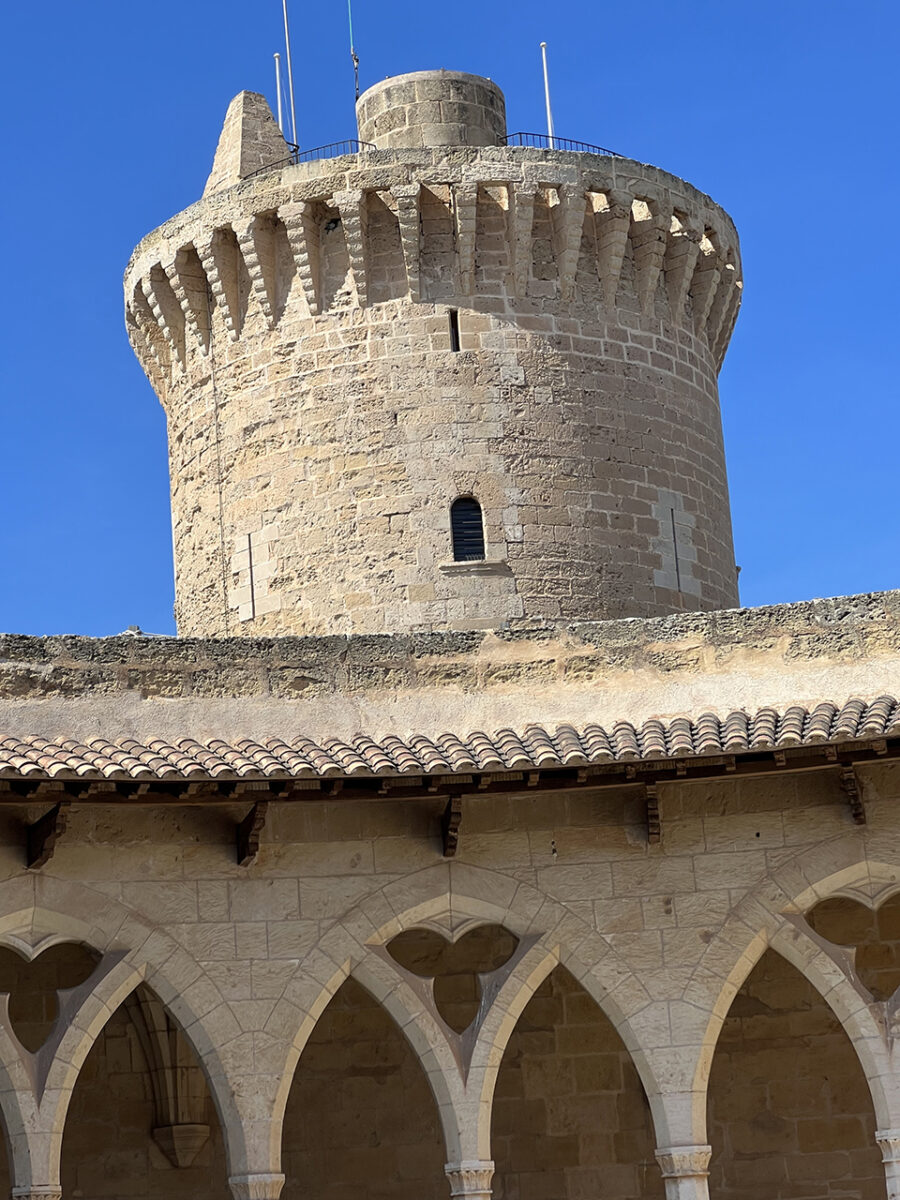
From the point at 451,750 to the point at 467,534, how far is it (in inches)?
233

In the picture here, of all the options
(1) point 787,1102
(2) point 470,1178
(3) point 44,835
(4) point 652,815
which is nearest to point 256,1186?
(2) point 470,1178

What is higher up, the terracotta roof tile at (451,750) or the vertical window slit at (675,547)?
the vertical window slit at (675,547)

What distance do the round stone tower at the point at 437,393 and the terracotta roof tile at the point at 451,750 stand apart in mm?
5273

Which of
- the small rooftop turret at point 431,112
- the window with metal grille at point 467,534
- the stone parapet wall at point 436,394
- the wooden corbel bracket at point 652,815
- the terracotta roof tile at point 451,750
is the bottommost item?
the wooden corbel bracket at point 652,815

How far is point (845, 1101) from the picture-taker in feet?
51.4

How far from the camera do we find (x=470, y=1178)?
13070 millimetres

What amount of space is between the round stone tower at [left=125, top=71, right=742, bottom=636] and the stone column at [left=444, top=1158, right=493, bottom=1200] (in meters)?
6.14

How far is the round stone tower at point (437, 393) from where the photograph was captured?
18641mm

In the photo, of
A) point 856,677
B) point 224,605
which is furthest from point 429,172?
point 856,677

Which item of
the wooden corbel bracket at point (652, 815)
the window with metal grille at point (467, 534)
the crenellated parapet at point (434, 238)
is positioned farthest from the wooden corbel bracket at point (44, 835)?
the crenellated parapet at point (434, 238)

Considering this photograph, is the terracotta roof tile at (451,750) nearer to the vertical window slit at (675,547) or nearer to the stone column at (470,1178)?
the stone column at (470,1178)

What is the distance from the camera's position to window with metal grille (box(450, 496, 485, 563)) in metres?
18.6

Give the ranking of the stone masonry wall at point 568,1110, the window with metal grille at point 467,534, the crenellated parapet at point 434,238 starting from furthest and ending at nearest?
the crenellated parapet at point 434,238 < the window with metal grille at point 467,534 < the stone masonry wall at point 568,1110

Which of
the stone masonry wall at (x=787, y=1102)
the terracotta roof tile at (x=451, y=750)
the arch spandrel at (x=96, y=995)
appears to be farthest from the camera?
the stone masonry wall at (x=787, y=1102)
